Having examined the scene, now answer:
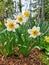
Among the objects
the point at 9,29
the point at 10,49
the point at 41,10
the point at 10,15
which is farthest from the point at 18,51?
the point at 41,10

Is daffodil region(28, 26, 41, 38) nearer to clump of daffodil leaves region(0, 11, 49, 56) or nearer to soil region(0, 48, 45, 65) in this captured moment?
clump of daffodil leaves region(0, 11, 49, 56)

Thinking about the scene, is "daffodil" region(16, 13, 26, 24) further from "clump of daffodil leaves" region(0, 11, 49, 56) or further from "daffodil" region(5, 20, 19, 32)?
"daffodil" region(5, 20, 19, 32)

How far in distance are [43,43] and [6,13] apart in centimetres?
208

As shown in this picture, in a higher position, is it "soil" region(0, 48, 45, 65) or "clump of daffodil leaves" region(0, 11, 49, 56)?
"clump of daffodil leaves" region(0, 11, 49, 56)

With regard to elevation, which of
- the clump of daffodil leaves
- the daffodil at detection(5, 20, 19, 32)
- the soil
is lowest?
the soil

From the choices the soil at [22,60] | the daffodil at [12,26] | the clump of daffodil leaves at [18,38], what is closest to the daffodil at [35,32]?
the clump of daffodil leaves at [18,38]

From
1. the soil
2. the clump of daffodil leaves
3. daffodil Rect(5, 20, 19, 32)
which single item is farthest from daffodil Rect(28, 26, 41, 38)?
the soil

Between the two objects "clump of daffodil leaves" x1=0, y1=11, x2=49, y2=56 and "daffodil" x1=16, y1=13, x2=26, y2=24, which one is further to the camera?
"daffodil" x1=16, y1=13, x2=26, y2=24

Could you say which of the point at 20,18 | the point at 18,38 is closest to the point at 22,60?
the point at 18,38

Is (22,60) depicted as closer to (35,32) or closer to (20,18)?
(35,32)

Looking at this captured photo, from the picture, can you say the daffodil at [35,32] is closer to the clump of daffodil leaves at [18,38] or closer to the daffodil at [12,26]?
the clump of daffodil leaves at [18,38]

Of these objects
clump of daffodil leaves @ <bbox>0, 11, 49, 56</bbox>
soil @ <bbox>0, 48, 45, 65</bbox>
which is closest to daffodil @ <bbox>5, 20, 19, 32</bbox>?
clump of daffodil leaves @ <bbox>0, 11, 49, 56</bbox>

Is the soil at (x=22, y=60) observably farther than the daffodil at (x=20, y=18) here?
No

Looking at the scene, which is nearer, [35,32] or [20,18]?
[35,32]
